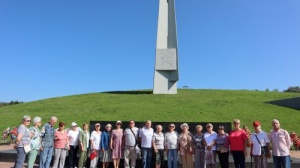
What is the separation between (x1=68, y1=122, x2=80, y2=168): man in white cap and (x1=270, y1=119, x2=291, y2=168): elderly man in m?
5.20

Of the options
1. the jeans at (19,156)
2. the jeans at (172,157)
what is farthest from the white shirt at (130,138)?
the jeans at (19,156)

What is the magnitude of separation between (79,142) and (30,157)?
1.69 metres

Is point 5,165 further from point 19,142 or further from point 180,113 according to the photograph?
point 180,113

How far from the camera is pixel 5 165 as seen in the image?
28.4ft

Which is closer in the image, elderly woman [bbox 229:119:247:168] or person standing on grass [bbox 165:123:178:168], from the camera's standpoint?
elderly woman [bbox 229:119:247:168]

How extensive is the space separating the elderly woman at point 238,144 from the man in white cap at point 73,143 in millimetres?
4263

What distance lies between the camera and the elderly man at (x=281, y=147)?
20.3ft

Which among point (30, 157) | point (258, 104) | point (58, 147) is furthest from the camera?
point (258, 104)

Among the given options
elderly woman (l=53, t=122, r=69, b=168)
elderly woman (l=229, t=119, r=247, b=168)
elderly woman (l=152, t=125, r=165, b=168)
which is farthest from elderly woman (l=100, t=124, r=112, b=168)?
elderly woman (l=229, t=119, r=247, b=168)

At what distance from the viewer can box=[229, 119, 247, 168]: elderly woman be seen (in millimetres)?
6832

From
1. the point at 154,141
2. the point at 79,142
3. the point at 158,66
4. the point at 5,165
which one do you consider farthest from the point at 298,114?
the point at 5,165

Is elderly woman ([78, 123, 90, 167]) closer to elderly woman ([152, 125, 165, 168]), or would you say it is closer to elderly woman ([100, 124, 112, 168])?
elderly woman ([100, 124, 112, 168])

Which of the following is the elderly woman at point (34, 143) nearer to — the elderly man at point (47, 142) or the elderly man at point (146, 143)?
the elderly man at point (47, 142)

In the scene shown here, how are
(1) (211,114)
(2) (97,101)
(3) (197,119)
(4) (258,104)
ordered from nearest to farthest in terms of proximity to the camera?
(3) (197,119) → (1) (211,114) → (4) (258,104) → (2) (97,101)
